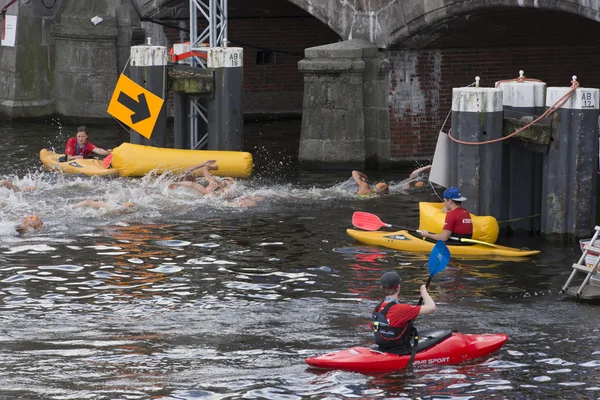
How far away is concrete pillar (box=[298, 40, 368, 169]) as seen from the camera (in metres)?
19.6

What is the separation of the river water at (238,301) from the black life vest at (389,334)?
235 mm

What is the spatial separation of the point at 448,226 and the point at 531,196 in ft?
5.95

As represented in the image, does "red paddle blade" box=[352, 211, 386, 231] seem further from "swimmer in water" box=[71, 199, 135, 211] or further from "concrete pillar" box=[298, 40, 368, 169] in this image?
"concrete pillar" box=[298, 40, 368, 169]

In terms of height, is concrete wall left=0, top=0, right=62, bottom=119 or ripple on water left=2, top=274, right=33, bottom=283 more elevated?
concrete wall left=0, top=0, right=62, bottom=119

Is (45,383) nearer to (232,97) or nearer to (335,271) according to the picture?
(335,271)

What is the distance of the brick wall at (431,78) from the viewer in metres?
20.2

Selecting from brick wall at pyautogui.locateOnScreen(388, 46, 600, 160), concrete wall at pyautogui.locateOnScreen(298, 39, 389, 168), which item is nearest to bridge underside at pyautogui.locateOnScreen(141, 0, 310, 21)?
concrete wall at pyautogui.locateOnScreen(298, 39, 389, 168)

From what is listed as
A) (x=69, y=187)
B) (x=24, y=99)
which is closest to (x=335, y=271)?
(x=69, y=187)

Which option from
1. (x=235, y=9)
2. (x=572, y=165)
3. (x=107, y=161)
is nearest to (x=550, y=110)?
(x=572, y=165)

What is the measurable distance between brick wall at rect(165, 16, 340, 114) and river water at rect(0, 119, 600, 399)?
8368 mm

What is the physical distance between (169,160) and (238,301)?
732 centimetres

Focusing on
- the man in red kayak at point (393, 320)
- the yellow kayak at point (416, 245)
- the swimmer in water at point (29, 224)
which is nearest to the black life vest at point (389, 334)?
the man in red kayak at point (393, 320)

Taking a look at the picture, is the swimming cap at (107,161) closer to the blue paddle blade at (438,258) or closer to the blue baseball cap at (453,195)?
the blue baseball cap at (453,195)

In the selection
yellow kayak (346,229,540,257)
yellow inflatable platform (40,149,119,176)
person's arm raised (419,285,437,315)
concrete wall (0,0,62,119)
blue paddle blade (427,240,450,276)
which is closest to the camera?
person's arm raised (419,285,437,315)
